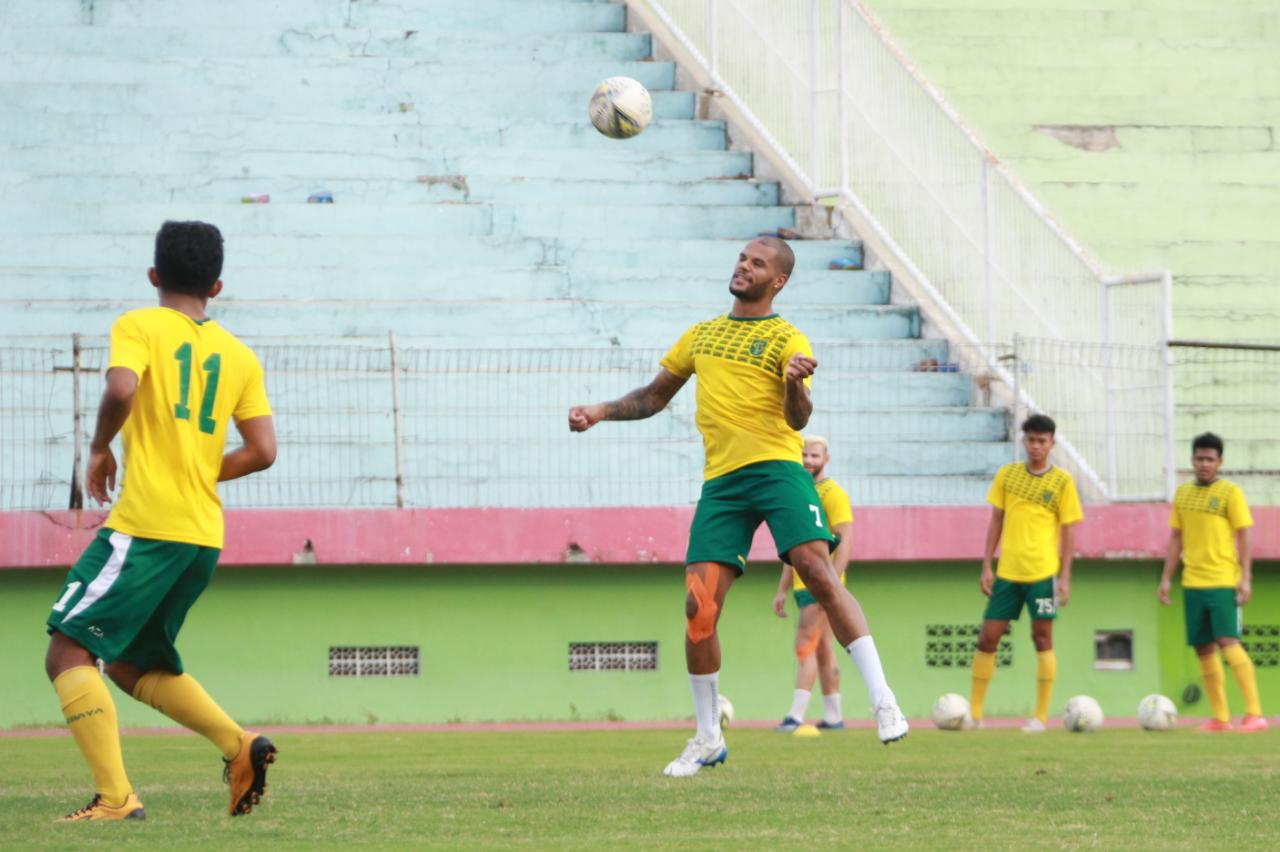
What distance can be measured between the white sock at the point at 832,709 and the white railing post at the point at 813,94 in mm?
6540

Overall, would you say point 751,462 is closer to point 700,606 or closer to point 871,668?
point 700,606

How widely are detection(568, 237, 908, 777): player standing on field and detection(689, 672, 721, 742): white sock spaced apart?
5.6 inches

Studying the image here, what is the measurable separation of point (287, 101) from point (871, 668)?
13520 mm

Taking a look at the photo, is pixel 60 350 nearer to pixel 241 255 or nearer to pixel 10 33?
pixel 241 255

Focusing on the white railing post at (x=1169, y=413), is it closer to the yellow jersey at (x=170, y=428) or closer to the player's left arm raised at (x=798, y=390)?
the player's left arm raised at (x=798, y=390)

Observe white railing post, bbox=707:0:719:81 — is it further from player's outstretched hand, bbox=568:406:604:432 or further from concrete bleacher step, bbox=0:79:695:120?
player's outstretched hand, bbox=568:406:604:432

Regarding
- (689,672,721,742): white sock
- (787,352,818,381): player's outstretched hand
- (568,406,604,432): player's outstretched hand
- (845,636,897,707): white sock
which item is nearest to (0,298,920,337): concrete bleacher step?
(689,672,721,742): white sock

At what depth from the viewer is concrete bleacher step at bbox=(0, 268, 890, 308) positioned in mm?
17453

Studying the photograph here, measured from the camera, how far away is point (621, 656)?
1528cm

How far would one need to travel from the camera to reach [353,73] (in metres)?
21.1

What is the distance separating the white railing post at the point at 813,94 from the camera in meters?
19.5

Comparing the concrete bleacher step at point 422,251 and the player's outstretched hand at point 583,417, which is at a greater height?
the concrete bleacher step at point 422,251

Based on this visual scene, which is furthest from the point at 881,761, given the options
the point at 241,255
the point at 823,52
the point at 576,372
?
the point at 823,52

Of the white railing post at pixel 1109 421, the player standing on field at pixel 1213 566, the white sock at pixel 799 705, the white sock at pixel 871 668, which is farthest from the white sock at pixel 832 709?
the white sock at pixel 871 668
